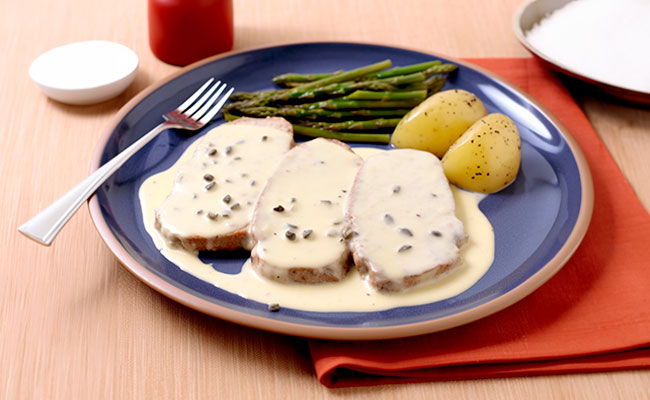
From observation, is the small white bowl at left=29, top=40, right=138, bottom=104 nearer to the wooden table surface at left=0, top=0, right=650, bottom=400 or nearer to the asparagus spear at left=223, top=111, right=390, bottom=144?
the wooden table surface at left=0, top=0, right=650, bottom=400

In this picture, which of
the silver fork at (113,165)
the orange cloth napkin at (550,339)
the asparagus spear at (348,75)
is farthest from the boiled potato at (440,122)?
the silver fork at (113,165)

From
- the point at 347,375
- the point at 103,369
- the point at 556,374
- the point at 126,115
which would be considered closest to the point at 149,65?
the point at 126,115

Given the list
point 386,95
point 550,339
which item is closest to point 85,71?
point 386,95

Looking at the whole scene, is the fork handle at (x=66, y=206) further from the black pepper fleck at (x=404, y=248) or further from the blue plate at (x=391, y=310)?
the black pepper fleck at (x=404, y=248)

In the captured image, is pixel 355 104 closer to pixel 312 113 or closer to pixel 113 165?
pixel 312 113

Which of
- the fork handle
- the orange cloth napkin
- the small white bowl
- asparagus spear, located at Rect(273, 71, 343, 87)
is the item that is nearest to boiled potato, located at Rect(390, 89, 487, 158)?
asparagus spear, located at Rect(273, 71, 343, 87)

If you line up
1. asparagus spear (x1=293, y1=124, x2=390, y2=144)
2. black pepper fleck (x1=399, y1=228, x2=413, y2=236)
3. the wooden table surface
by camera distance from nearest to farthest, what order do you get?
the wooden table surface, black pepper fleck (x1=399, y1=228, x2=413, y2=236), asparagus spear (x1=293, y1=124, x2=390, y2=144)
